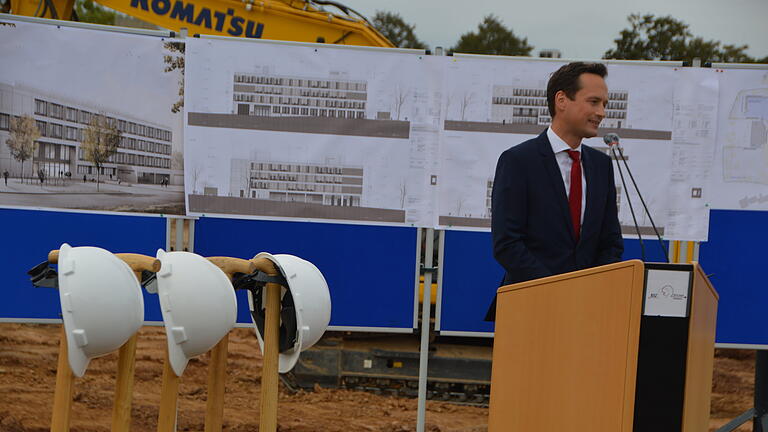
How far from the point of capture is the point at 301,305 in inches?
141

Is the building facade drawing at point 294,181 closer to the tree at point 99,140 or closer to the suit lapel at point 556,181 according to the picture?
the tree at point 99,140

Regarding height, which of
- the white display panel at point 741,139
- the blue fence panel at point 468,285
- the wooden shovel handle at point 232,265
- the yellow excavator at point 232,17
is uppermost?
the yellow excavator at point 232,17

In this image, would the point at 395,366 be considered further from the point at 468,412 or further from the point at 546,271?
the point at 546,271

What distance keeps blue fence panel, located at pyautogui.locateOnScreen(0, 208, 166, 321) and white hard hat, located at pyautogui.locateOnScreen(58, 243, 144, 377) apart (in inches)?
96.1

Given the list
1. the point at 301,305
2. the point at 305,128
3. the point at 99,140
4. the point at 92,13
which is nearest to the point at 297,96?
the point at 305,128

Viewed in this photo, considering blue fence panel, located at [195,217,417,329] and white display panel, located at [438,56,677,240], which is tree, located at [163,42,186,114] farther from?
white display panel, located at [438,56,677,240]

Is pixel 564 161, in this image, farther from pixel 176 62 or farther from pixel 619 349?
pixel 176 62

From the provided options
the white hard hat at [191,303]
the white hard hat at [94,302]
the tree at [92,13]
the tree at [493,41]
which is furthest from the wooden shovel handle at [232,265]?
the tree at [493,41]

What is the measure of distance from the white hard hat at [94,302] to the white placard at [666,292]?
179 centimetres

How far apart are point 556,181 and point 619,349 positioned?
4.17ft

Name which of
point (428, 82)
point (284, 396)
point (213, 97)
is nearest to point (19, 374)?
point (284, 396)

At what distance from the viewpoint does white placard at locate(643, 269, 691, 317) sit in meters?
2.81

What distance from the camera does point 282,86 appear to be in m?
5.71

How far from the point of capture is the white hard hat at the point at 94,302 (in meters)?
3.15
